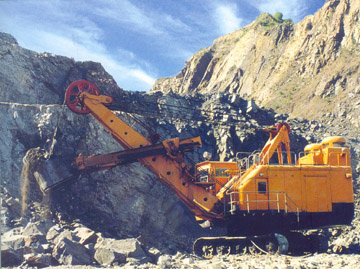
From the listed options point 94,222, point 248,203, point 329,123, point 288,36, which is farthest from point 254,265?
point 288,36

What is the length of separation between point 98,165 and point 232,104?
39.8 ft

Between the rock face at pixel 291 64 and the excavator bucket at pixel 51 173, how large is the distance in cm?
1883

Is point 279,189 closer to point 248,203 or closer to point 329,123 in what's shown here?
point 248,203

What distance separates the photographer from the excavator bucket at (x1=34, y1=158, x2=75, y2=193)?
13.0 m

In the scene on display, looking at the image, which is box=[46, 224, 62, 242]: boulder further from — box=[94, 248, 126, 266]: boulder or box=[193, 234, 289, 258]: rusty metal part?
box=[193, 234, 289, 258]: rusty metal part

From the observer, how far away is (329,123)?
82.7ft

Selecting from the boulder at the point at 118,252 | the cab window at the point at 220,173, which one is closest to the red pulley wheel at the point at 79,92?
the boulder at the point at 118,252

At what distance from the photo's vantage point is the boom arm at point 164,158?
12.1m

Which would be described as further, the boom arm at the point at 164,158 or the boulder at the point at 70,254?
the boom arm at the point at 164,158

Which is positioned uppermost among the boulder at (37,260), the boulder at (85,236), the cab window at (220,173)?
the cab window at (220,173)

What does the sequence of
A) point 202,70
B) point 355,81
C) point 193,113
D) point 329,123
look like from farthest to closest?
point 202,70, point 355,81, point 329,123, point 193,113

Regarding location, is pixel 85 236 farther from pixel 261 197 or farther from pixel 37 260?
pixel 261 197

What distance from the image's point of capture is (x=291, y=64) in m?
36.9

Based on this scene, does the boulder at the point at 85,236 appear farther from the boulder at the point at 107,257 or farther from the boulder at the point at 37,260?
the boulder at the point at 37,260
